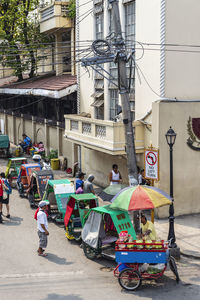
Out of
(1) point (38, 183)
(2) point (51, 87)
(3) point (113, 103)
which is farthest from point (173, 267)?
(2) point (51, 87)

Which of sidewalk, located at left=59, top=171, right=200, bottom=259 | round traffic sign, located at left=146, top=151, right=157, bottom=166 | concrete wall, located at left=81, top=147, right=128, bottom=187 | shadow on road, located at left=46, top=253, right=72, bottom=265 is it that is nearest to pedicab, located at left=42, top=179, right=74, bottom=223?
shadow on road, located at left=46, top=253, right=72, bottom=265

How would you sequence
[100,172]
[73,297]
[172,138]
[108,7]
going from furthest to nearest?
[100,172], [108,7], [172,138], [73,297]

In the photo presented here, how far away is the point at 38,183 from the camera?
1772 cm

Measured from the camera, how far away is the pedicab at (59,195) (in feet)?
49.4

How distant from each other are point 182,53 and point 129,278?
917 cm

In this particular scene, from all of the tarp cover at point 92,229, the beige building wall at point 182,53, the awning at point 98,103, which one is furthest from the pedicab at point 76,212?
the awning at point 98,103

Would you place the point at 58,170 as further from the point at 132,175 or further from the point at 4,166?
the point at 132,175

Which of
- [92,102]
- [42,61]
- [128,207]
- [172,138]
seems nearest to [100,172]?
[92,102]

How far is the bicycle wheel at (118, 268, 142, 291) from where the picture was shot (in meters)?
10.2

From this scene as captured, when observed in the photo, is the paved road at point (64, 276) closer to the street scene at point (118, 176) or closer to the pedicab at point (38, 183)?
the street scene at point (118, 176)

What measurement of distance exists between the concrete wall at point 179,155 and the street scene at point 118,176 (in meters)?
0.04

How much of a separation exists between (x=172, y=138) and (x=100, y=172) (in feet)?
30.5

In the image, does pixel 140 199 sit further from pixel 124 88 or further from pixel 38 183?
pixel 38 183

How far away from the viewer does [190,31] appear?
53.1ft
